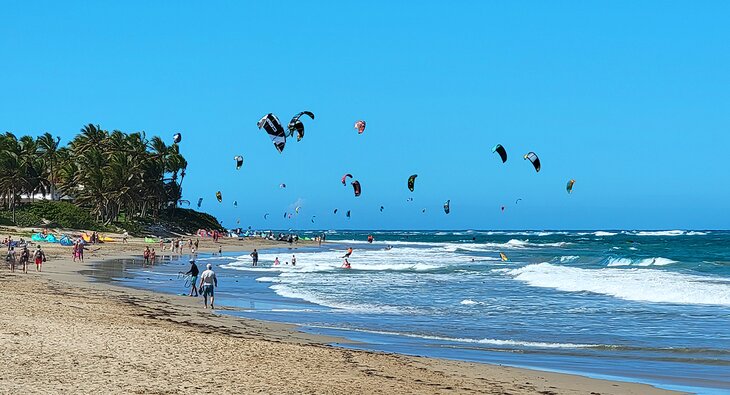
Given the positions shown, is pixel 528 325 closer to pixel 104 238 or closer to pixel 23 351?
pixel 23 351

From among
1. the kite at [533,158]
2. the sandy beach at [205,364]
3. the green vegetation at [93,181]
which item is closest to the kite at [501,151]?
the kite at [533,158]

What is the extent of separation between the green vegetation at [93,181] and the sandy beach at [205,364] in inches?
1927

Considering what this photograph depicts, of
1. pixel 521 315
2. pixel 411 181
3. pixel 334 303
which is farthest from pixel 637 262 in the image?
pixel 521 315

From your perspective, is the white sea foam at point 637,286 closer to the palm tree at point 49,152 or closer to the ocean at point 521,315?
the ocean at point 521,315

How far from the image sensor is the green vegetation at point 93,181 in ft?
206

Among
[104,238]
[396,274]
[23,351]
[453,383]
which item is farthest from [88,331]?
[104,238]

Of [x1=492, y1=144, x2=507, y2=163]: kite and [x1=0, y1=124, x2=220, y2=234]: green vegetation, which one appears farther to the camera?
[x1=0, y1=124, x2=220, y2=234]: green vegetation

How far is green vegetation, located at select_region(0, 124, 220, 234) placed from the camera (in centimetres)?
6275

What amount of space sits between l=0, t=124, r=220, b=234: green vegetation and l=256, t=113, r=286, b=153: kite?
41426mm

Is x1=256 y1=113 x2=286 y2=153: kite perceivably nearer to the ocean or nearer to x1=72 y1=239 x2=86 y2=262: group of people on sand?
the ocean

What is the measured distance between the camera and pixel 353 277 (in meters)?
31.0

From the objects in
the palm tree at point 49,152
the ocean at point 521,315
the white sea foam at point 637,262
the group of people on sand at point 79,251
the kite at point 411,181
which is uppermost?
the palm tree at point 49,152

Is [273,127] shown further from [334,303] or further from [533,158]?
[533,158]

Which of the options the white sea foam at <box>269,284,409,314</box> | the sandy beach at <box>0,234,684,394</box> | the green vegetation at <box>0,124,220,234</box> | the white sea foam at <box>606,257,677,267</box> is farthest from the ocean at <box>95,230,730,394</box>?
the green vegetation at <box>0,124,220,234</box>
